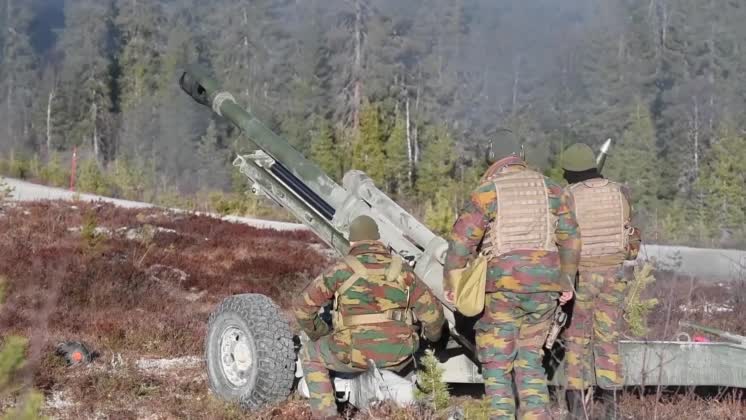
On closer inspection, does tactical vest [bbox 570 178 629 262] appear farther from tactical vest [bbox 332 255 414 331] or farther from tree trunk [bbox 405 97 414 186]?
tree trunk [bbox 405 97 414 186]

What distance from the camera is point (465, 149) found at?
43844 mm

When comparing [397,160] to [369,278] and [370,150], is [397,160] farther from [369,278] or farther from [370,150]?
[369,278]

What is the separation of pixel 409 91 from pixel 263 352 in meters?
44.8

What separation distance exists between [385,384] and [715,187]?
A: 2806 cm

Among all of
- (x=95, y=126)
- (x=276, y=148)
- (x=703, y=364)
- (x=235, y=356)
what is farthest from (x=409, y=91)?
(x=703, y=364)

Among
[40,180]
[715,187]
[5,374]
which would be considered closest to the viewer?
[5,374]

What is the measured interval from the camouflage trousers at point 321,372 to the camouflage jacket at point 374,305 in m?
0.10

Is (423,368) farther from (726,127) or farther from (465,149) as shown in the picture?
(465,149)

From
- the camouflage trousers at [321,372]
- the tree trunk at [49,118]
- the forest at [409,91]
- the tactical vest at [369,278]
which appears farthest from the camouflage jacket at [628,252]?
the tree trunk at [49,118]

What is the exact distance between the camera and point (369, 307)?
178 inches

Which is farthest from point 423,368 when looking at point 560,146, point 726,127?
Answer: point 560,146

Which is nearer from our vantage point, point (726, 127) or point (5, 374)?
point (5, 374)

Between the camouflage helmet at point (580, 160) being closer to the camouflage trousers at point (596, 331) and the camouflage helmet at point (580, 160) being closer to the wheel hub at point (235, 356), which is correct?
the camouflage trousers at point (596, 331)

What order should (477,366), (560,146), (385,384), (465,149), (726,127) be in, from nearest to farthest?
(385,384)
(477,366)
(726,127)
(560,146)
(465,149)
